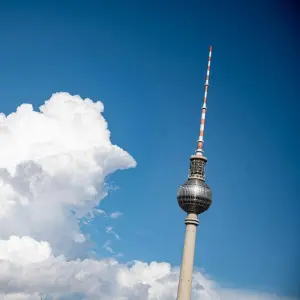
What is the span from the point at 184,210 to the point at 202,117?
24.8 metres

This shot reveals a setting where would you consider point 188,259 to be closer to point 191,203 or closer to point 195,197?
point 191,203

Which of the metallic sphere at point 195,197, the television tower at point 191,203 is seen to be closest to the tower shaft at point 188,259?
the television tower at point 191,203

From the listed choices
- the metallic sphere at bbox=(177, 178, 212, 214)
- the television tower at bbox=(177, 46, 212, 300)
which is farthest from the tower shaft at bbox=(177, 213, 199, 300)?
the metallic sphere at bbox=(177, 178, 212, 214)

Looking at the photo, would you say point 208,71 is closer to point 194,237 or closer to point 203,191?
point 203,191

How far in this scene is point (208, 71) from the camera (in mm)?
139125

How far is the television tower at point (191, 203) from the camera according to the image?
117 meters

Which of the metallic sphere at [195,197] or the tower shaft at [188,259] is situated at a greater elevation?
the metallic sphere at [195,197]

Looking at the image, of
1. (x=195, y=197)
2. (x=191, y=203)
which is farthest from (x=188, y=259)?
(x=195, y=197)

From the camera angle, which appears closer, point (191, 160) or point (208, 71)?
point (191, 160)

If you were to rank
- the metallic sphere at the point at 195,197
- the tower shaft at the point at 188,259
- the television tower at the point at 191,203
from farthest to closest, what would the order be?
1. the metallic sphere at the point at 195,197
2. the television tower at the point at 191,203
3. the tower shaft at the point at 188,259

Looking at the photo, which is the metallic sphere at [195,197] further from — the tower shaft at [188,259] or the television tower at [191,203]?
the tower shaft at [188,259]

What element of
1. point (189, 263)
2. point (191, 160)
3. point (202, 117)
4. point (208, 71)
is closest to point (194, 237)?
point (189, 263)

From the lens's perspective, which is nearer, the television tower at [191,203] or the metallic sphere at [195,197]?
the television tower at [191,203]

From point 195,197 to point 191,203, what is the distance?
1686 millimetres
